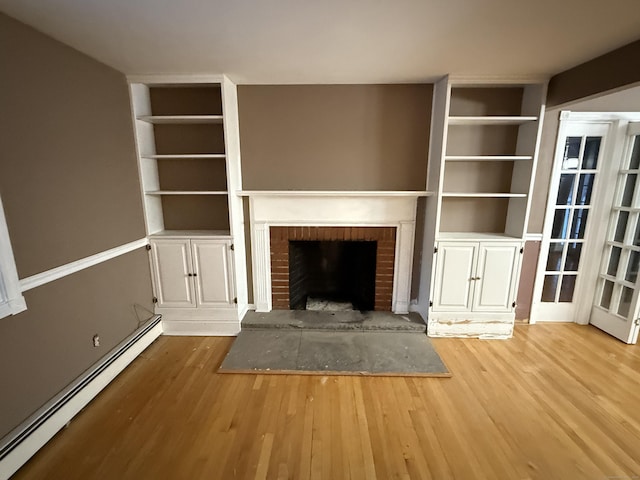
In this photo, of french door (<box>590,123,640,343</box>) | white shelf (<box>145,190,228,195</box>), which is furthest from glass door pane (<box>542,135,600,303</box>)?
white shelf (<box>145,190,228,195</box>)

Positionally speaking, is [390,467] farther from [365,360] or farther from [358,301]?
[358,301]

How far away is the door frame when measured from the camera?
2820mm

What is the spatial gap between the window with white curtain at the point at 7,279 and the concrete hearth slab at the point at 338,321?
5.64ft

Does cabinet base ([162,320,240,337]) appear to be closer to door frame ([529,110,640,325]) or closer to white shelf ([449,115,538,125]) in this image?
white shelf ([449,115,538,125])

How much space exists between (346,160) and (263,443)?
239 cm

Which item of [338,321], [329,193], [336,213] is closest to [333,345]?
[338,321]

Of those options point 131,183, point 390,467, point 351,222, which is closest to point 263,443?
point 390,467

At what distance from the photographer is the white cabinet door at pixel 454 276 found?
2.80 m

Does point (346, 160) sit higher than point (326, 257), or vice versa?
point (346, 160)

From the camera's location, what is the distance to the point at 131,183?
261cm

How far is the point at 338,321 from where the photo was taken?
3049 millimetres

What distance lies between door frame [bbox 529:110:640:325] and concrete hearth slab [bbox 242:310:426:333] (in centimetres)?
139

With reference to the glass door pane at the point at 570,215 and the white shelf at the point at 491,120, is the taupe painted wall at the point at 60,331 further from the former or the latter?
the glass door pane at the point at 570,215

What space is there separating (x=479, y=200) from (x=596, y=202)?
46.0 inches
